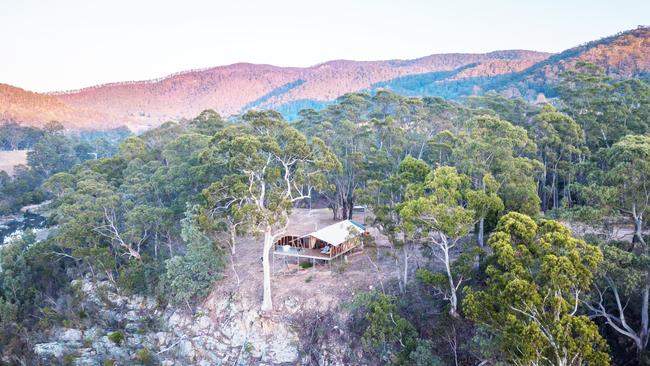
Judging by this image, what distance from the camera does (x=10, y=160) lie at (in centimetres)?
7288

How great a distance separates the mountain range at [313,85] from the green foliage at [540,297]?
58.6 m

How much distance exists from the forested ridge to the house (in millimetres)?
1206

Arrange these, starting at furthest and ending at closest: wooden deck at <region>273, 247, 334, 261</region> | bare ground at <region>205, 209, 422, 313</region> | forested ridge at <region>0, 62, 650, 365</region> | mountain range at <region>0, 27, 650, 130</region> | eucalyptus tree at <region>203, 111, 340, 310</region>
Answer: mountain range at <region>0, 27, 650, 130</region> < wooden deck at <region>273, 247, 334, 261</region> < bare ground at <region>205, 209, 422, 313</region> < eucalyptus tree at <region>203, 111, 340, 310</region> < forested ridge at <region>0, 62, 650, 365</region>

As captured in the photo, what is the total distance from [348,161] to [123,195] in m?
16.2

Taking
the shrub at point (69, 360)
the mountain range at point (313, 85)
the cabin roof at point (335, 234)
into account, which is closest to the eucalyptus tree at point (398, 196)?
the cabin roof at point (335, 234)

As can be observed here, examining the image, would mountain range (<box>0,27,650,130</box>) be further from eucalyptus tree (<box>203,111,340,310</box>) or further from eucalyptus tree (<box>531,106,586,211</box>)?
eucalyptus tree (<box>203,111,340,310</box>)

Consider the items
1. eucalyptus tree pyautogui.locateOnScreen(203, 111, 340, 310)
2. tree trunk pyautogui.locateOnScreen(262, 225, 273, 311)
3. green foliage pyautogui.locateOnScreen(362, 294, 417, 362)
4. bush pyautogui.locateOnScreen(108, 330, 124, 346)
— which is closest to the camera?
green foliage pyautogui.locateOnScreen(362, 294, 417, 362)

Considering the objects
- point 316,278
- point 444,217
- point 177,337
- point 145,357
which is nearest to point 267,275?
point 316,278

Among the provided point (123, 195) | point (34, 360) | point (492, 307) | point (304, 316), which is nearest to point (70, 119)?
point (123, 195)

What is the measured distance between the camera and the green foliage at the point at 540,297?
1064cm

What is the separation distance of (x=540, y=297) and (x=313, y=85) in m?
153

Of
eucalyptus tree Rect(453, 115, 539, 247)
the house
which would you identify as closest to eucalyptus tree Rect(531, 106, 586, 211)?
eucalyptus tree Rect(453, 115, 539, 247)

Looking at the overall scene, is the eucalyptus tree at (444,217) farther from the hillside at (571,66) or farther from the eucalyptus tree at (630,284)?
the hillside at (571,66)

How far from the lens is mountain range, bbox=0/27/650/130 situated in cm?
7294
